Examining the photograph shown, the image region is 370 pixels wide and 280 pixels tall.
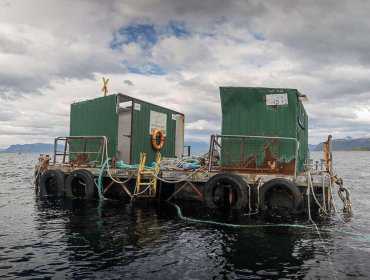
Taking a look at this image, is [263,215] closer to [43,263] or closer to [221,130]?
[221,130]

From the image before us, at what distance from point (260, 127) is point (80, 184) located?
31.1 ft

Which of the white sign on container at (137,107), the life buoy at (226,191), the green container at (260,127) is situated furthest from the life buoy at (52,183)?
the green container at (260,127)

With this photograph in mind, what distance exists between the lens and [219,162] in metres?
15.5

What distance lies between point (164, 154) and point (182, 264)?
14.8 m

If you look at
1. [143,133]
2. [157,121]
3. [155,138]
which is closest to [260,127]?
[143,133]

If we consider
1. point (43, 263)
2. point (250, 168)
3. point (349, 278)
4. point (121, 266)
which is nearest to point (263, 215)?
point (250, 168)

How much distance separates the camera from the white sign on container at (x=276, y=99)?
14.3 m

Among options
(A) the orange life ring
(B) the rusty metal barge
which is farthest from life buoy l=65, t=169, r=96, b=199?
(A) the orange life ring

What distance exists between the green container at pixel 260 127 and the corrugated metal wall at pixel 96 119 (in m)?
6.18

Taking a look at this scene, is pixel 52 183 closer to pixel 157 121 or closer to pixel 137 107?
pixel 137 107

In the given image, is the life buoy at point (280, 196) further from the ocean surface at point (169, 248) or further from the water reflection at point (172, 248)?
the water reflection at point (172, 248)

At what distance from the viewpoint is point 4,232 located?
1090cm

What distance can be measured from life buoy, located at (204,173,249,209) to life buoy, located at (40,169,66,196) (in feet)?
26.4

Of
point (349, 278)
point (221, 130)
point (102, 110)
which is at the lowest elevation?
point (349, 278)
